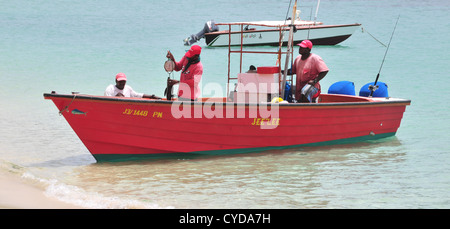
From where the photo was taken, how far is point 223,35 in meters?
36.4

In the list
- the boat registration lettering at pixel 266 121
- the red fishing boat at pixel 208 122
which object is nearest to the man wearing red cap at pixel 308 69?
the red fishing boat at pixel 208 122

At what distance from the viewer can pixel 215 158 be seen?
31.9ft

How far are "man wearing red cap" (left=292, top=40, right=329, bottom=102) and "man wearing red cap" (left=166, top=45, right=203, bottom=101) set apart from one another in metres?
1.97

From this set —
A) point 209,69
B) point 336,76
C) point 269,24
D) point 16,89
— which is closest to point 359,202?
point 269,24

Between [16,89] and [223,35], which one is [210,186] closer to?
[16,89]

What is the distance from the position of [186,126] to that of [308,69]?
2517mm

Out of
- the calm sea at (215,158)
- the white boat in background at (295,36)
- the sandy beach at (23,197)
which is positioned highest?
the white boat in background at (295,36)

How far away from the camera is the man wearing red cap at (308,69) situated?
398 inches

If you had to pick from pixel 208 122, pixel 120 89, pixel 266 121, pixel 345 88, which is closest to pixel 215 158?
pixel 208 122

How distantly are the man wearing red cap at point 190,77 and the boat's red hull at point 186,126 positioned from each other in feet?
1.24

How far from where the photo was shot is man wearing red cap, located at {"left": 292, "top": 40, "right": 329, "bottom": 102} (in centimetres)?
1011

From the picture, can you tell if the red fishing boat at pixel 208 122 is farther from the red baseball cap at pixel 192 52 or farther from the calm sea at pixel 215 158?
the red baseball cap at pixel 192 52

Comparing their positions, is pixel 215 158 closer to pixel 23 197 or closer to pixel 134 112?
pixel 134 112

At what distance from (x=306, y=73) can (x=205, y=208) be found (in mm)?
4029
